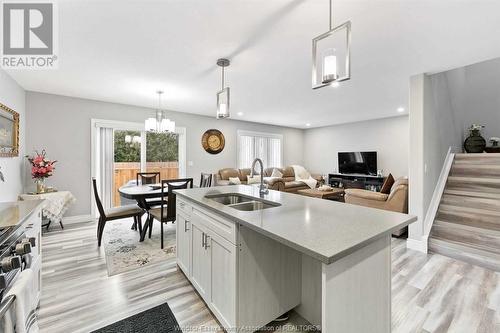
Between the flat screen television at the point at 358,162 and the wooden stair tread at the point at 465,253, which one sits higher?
the flat screen television at the point at 358,162

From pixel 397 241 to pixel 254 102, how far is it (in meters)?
3.65

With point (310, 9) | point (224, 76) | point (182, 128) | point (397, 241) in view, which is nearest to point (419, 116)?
point (397, 241)

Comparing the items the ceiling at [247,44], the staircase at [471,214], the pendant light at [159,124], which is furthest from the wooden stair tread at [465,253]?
the pendant light at [159,124]

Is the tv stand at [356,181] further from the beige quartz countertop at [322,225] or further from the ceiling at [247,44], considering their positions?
the beige quartz countertop at [322,225]

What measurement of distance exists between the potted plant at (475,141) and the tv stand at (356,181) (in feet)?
6.54

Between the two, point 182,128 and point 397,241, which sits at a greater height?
point 182,128

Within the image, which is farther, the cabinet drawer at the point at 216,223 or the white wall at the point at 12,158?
the white wall at the point at 12,158

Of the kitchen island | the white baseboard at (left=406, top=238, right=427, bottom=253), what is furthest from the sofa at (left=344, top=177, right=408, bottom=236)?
the kitchen island

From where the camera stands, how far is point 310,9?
178cm

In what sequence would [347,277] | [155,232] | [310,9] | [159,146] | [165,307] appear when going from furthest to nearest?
[159,146] → [155,232] → [165,307] → [310,9] → [347,277]

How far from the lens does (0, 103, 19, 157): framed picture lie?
2.87 meters

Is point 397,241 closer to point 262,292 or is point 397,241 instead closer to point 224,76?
point 262,292

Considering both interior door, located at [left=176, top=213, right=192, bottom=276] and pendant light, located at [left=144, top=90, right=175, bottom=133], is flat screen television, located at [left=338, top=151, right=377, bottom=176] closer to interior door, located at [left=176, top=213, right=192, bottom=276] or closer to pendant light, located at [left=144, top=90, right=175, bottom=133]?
pendant light, located at [left=144, top=90, right=175, bottom=133]

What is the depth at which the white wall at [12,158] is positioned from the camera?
2.96m
